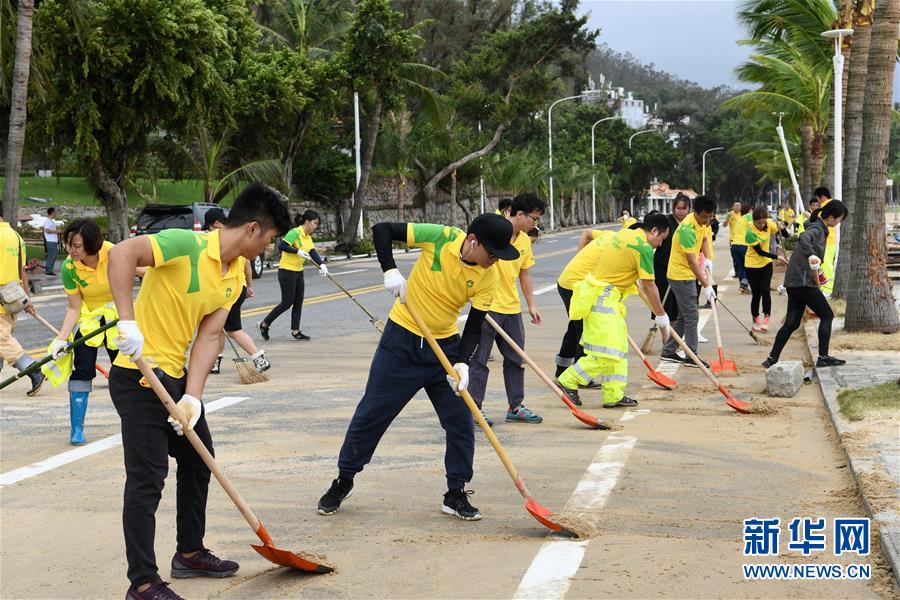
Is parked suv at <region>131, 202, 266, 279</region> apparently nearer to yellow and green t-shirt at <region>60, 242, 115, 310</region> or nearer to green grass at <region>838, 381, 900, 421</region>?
yellow and green t-shirt at <region>60, 242, 115, 310</region>

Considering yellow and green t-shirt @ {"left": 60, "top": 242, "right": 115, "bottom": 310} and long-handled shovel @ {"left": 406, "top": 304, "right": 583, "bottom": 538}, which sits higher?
yellow and green t-shirt @ {"left": 60, "top": 242, "right": 115, "bottom": 310}

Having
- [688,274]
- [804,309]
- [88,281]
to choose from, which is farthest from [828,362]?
[88,281]

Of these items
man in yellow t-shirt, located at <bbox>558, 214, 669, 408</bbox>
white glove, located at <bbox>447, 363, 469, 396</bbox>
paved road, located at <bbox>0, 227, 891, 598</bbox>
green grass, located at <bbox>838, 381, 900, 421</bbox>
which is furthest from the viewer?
man in yellow t-shirt, located at <bbox>558, 214, 669, 408</bbox>

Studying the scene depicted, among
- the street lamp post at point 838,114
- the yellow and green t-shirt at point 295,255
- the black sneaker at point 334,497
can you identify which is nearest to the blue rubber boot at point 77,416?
the black sneaker at point 334,497

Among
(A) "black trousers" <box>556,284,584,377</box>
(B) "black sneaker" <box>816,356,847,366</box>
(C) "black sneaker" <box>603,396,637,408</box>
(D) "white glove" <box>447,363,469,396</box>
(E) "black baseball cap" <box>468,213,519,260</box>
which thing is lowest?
(C) "black sneaker" <box>603,396,637,408</box>

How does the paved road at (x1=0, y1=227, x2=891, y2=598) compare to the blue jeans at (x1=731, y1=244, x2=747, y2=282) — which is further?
the blue jeans at (x1=731, y1=244, x2=747, y2=282)

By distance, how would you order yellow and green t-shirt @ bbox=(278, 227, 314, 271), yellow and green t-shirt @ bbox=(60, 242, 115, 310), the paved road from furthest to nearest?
yellow and green t-shirt @ bbox=(278, 227, 314, 271) → yellow and green t-shirt @ bbox=(60, 242, 115, 310) → the paved road

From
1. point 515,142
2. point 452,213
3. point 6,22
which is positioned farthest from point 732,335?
point 515,142

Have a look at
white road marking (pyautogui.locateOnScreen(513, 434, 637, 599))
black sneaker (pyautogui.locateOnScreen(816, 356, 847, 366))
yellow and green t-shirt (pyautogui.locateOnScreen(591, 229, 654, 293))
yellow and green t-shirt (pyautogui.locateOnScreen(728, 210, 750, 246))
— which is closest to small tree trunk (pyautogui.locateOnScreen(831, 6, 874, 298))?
yellow and green t-shirt (pyautogui.locateOnScreen(728, 210, 750, 246))

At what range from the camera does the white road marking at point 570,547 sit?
4.93 metres

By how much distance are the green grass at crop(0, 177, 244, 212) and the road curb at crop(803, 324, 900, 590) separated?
33957 millimetres

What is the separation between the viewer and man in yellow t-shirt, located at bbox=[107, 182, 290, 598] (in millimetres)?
4613

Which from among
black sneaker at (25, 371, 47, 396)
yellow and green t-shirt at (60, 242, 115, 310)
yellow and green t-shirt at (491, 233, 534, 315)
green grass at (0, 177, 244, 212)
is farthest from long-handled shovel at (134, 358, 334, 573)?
green grass at (0, 177, 244, 212)

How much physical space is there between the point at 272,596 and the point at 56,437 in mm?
4193
